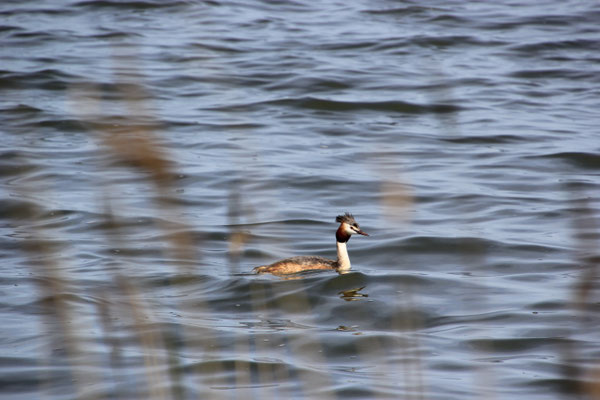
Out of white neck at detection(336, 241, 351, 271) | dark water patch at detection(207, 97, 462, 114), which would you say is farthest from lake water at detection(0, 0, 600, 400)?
white neck at detection(336, 241, 351, 271)

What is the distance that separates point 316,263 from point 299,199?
322 centimetres

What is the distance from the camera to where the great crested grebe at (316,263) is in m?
8.29

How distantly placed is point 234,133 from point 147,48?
20.7ft

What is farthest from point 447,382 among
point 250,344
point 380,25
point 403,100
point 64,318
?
point 380,25

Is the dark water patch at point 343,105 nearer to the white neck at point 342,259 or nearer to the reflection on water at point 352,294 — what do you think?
the white neck at point 342,259

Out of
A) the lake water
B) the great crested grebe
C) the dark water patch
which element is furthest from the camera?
the dark water patch

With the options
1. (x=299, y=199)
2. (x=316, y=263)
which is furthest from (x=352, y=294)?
(x=299, y=199)

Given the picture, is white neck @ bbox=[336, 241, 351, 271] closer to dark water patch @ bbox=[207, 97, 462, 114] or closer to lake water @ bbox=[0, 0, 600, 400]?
lake water @ bbox=[0, 0, 600, 400]

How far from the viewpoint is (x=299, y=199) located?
1170 centimetres

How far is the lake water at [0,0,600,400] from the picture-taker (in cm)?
354

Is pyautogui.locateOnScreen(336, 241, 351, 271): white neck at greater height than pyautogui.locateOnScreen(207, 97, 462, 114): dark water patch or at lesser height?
lesser

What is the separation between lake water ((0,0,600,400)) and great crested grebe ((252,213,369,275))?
130 mm

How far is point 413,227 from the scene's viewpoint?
10.5 meters

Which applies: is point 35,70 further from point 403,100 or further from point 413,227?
point 413,227
